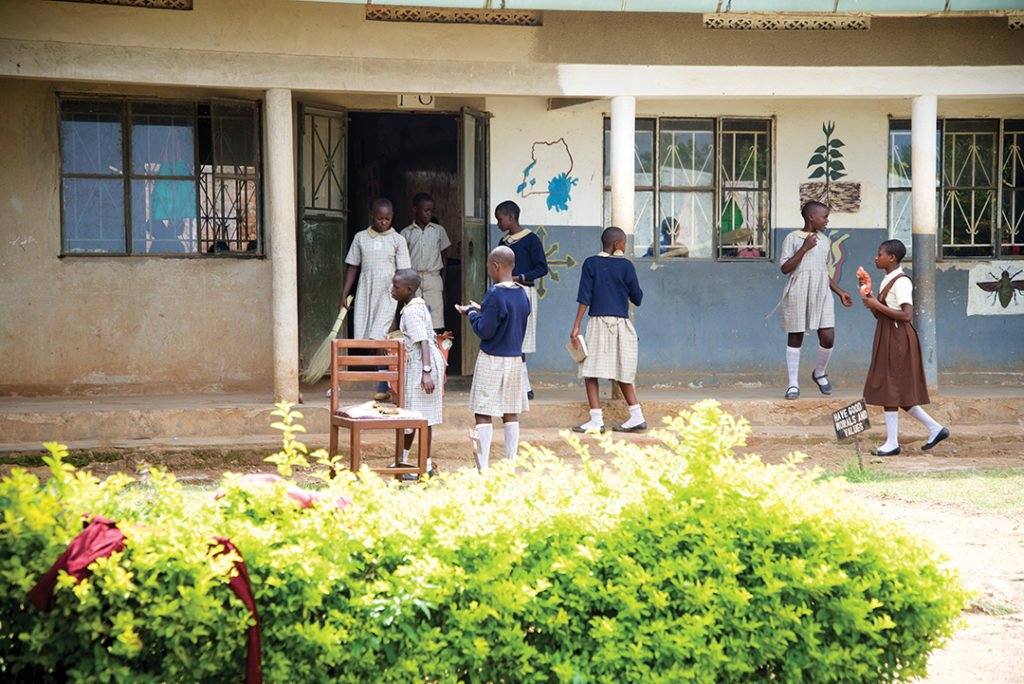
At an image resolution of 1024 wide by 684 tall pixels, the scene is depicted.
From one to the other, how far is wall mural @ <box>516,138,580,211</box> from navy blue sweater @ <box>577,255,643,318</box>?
5.46 feet

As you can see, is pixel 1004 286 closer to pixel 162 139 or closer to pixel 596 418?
pixel 596 418

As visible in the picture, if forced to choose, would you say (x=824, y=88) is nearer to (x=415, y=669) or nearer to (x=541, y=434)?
(x=541, y=434)

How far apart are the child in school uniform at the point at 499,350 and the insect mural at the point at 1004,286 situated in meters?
6.06

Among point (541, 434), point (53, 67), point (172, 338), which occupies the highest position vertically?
point (53, 67)

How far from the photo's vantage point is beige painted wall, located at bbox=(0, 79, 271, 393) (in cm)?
888

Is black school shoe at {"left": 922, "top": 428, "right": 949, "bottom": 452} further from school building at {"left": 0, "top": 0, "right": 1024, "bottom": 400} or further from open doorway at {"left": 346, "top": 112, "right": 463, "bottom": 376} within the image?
open doorway at {"left": 346, "top": 112, "right": 463, "bottom": 376}

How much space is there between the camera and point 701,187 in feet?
33.8

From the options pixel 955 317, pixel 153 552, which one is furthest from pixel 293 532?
pixel 955 317

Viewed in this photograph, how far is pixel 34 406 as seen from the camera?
835 centimetres

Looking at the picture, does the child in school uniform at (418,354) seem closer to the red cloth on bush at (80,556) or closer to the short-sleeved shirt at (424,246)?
the short-sleeved shirt at (424,246)

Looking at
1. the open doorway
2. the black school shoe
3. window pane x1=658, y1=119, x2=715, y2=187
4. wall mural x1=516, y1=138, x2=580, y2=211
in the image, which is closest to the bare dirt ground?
the black school shoe

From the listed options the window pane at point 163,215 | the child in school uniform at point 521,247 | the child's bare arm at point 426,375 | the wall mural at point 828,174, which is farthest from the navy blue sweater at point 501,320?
the wall mural at point 828,174

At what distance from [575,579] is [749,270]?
7.84 meters

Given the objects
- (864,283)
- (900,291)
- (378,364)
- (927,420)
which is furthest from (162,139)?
(927,420)
